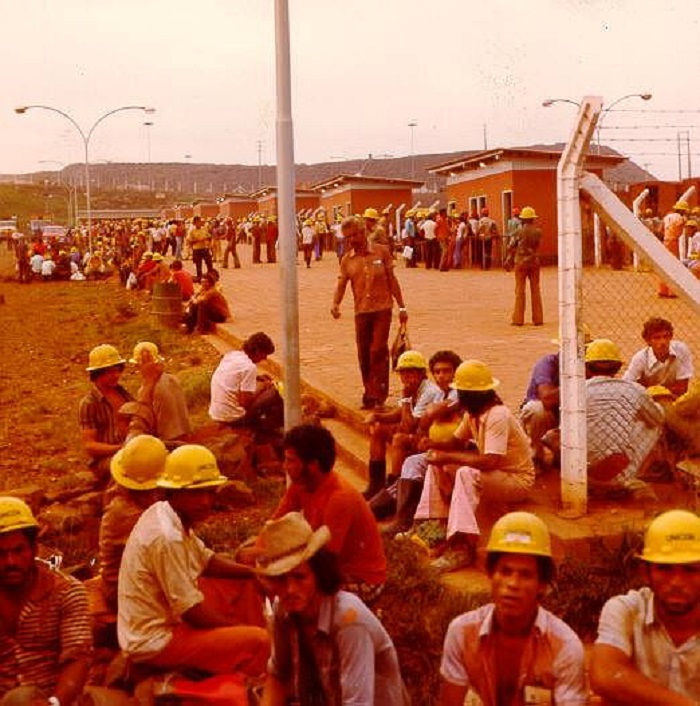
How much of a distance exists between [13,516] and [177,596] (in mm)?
745

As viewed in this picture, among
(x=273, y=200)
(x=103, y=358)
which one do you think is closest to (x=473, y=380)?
(x=103, y=358)

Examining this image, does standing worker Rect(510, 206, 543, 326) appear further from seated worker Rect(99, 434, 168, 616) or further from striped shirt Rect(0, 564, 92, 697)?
striped shirt Rect(0, 564, 92, 697)

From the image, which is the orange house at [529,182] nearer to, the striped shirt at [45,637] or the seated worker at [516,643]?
the striped shirt at [45,637]

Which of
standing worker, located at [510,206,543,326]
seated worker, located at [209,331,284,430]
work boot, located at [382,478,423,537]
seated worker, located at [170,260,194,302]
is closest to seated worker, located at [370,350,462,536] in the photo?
work boot, located at [382,478,423,537]

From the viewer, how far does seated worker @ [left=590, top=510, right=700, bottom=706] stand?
3887 mm

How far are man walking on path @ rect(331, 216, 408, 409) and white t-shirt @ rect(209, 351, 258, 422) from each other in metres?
1.13

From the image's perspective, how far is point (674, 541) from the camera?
12.8 feet

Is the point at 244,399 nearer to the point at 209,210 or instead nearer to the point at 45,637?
the point at 45,637

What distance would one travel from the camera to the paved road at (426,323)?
12.7 metres

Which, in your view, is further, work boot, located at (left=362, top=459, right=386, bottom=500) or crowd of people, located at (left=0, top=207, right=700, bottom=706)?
work boot, located at (left=362, top=459, right=386, bottom=500)

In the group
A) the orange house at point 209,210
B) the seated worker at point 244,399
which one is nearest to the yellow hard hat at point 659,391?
the seated worker at point 244,399

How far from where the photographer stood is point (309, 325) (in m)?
18.6

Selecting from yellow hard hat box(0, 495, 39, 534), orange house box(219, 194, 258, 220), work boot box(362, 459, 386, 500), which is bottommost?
work boot box(362, 459, 386, 500)

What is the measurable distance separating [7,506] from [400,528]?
10.7 feet
